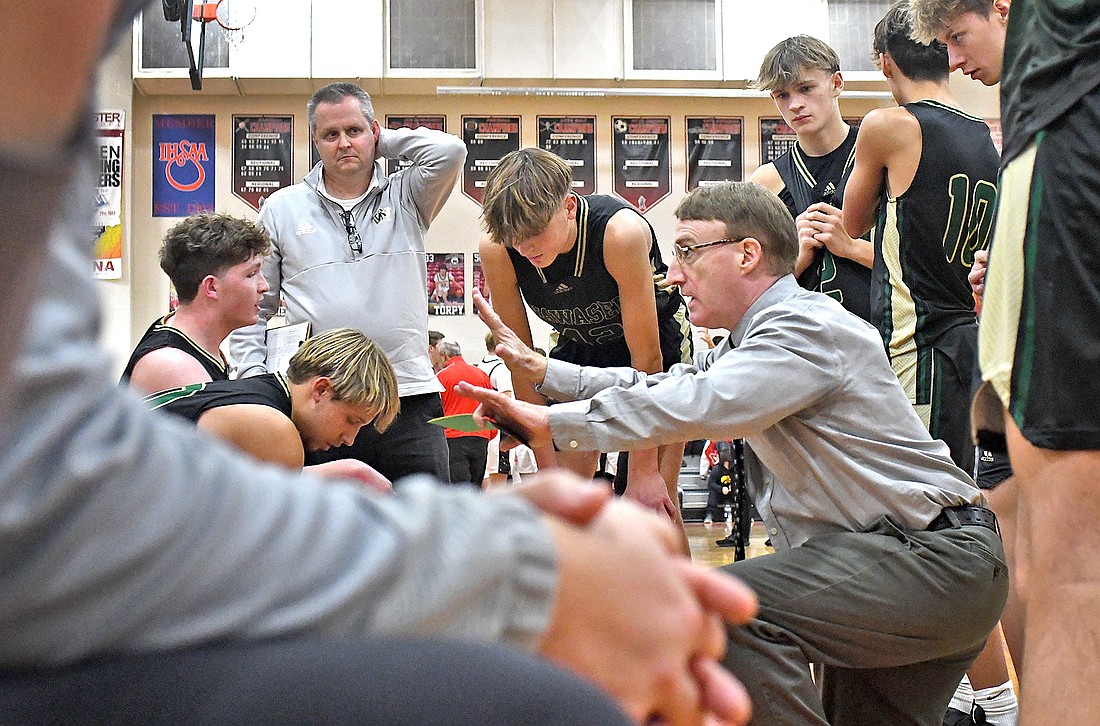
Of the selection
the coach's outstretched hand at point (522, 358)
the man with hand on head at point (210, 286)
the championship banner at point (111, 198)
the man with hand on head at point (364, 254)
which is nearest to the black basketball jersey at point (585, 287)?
the man with hand on head at point (364, 254)

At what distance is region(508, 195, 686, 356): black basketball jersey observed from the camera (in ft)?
10.4

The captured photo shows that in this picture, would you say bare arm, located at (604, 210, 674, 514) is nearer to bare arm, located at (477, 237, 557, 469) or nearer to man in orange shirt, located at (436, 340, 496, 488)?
bare arm, located at (477, 237, 557, 469)

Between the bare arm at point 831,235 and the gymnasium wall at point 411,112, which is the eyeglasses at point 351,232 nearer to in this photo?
the bare arm at point 831,235

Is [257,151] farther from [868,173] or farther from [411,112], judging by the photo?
[868,173]

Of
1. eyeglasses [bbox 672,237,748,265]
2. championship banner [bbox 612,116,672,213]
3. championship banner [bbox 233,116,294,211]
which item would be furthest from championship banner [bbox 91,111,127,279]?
eyeglasses [bbox 672,237,748,265]

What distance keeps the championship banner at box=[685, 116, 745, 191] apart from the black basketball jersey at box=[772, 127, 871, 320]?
587cm

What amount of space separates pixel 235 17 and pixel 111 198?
185 centimetres

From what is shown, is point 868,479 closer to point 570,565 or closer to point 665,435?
point 665,435

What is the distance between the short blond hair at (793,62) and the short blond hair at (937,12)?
888 mm

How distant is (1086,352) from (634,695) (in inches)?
40.4

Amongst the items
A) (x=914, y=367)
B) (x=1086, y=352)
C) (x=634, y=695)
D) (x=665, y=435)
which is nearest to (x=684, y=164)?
(x=914, y=367)

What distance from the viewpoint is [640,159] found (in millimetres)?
9586

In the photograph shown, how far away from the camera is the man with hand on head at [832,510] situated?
73.7 inches

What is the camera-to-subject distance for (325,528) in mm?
505
